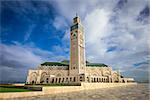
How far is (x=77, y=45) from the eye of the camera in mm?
62594

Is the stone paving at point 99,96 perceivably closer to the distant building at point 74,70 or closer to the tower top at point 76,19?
the distant building at point 74,70

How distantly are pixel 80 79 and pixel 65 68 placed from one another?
69.4 feet

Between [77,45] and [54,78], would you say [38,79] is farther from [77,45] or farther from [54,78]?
[77,45]

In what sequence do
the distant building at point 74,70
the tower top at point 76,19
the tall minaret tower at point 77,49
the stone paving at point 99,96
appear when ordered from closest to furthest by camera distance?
the stone paving at point 99,96 → the distant building at point 74,70 → the tall minaret tower at point 77,49 → the tower top at point 76,19

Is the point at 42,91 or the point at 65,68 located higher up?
the point at 65,68

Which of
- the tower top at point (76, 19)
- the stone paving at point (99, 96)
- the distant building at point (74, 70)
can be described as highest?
the tower top at point (76, 19)

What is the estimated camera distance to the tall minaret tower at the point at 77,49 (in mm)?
60812

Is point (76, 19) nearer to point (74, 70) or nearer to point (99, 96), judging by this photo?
point (74, 70)

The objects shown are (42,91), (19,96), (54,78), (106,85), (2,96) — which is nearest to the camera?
(2,96)

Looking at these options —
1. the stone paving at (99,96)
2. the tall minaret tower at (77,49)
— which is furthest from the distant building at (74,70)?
the stone paving at (99,96)

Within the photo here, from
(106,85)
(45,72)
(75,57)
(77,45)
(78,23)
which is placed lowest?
(106,85)

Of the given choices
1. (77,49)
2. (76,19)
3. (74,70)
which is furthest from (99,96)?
(76,19)

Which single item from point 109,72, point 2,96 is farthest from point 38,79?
point 2,96

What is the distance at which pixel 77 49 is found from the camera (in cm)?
6200
